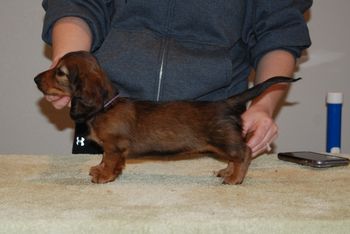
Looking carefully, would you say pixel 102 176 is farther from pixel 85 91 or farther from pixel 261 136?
pixel 261 136

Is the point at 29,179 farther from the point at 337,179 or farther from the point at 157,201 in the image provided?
the point at 337,179

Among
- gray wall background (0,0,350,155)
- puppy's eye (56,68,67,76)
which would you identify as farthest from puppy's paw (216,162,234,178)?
gray wall background (0,0,350,155)

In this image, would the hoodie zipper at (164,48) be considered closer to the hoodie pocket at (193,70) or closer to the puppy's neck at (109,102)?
the hoodie pocket at (193,70)

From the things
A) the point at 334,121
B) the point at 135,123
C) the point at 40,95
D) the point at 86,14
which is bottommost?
the point at 40,95

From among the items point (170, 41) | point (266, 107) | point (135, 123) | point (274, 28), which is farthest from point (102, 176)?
point (274, 28)

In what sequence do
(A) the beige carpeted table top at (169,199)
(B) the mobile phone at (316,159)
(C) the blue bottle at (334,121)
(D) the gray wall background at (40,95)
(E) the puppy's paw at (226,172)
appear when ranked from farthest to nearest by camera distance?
(D) the gray wall background at (40,95), (C) the blue bottle at (334,121), (B) the mobile phone at (316,159), (E) the puppy's paw at (226,172), (A) the beige carpeted table top at (169,199)

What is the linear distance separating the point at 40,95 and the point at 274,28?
1607 millimetres

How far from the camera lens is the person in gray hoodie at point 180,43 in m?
2.10

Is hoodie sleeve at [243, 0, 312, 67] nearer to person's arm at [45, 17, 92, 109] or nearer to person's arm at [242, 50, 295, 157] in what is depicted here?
person's arm at [242, 50, 295, 157]

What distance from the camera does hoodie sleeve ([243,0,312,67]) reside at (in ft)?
7.60

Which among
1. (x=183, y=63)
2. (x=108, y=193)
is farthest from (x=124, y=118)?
(x=183, y=63)

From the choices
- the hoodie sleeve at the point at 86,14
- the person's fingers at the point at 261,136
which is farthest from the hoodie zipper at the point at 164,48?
the person's fingers at the point at 261,136

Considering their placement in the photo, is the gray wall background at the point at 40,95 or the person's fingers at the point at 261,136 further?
the gray wall background at the point at 40,95

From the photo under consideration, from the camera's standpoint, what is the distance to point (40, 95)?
331 centimetres
